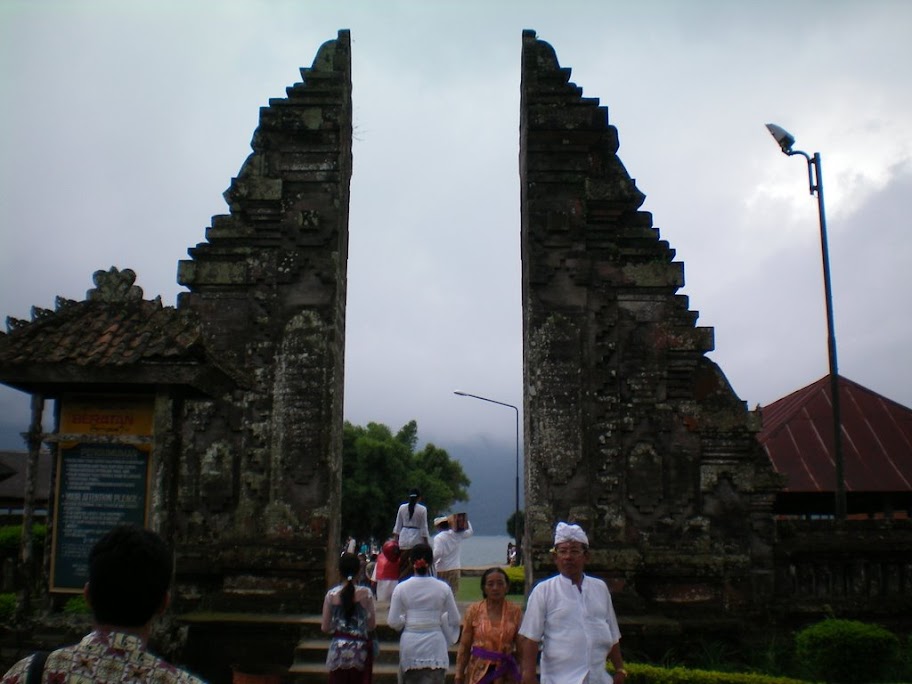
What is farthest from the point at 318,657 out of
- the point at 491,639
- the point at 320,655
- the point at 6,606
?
the point at 491,639

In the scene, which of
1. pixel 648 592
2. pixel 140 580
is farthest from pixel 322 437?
pixel 140 580

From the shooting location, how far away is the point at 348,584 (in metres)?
6.89

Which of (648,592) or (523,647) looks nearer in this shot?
(523,647)

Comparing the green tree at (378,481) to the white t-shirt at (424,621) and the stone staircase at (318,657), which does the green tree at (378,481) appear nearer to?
the stone staircase at (318,657)

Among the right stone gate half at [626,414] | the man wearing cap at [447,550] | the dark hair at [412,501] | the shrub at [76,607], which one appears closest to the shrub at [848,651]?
the right stone gate half at [626,414]

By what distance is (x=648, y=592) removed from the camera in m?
10.7

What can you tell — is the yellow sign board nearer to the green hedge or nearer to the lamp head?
the green hedge

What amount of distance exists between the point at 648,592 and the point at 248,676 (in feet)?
17.0

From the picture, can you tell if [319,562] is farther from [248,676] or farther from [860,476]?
[860,476]

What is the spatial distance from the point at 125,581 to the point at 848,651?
836cm

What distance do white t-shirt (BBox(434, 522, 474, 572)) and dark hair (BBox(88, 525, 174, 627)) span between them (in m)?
10.3

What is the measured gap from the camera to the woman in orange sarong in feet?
20.3

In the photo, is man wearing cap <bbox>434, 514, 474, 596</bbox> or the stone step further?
man wearing cap <bbox>434, 514, 474, 596</bbox>

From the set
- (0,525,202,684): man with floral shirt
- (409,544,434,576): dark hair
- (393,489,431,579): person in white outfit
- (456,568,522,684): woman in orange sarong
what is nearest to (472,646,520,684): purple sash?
(456,568,522,684): woman in orange sarong
